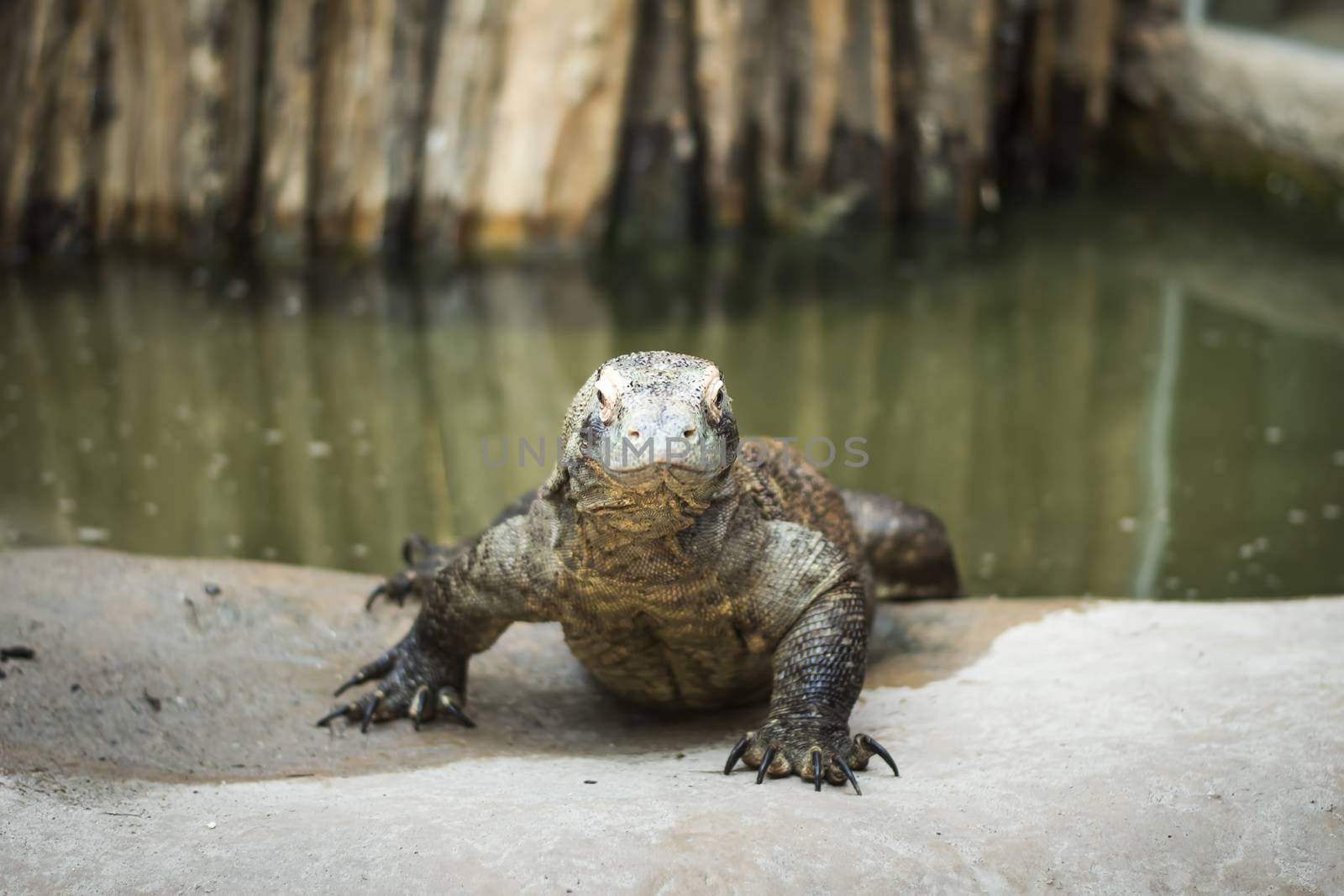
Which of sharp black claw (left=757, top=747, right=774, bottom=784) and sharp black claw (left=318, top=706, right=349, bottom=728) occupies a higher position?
sharp black claw (left=757, top=747, right=774, bottom=784)

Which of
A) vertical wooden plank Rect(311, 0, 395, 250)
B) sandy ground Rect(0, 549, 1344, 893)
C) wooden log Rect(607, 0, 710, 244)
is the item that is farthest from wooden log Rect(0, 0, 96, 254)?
sandy ground Rect(0, 549, 1344, 893)

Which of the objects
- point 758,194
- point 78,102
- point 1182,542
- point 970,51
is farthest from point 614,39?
point 1182,542

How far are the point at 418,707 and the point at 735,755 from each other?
3.62ft

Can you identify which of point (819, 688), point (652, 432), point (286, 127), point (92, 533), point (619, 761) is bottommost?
point (92, 533)

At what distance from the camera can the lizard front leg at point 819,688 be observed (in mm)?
3604

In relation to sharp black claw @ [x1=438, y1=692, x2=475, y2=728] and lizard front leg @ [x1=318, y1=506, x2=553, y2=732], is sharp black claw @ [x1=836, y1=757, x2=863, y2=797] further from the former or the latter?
sharp black claw @ [x1=438, y1=692, x2=475, y2=728]

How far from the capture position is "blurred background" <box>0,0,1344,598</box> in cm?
746

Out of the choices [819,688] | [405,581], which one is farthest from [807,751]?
[405,581]

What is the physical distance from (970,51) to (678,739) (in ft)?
29.8

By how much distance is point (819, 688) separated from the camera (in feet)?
12.7

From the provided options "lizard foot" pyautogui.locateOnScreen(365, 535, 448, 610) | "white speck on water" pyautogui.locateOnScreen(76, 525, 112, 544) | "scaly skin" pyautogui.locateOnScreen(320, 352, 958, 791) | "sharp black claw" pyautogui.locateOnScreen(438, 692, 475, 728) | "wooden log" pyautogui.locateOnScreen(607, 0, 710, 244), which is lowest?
"white speck on water" pyautogui.locateOnScreen(76, 525, 112, 544)

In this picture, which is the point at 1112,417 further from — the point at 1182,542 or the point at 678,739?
the point at 678,739

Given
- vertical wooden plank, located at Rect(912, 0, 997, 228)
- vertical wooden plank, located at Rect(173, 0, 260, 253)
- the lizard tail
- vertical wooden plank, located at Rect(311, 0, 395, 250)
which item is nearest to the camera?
the lizard tail

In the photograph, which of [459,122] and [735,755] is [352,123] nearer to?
[459,122]
